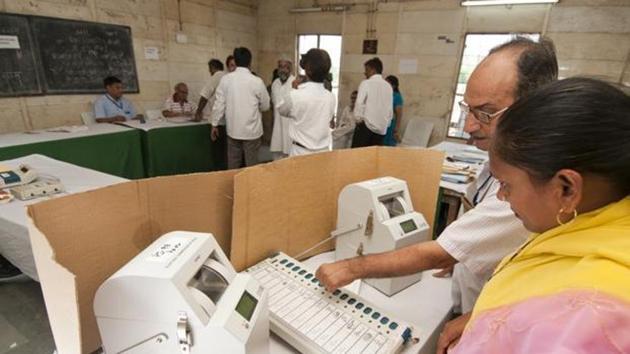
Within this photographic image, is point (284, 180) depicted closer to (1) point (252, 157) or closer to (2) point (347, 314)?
(2) point (347, 314)

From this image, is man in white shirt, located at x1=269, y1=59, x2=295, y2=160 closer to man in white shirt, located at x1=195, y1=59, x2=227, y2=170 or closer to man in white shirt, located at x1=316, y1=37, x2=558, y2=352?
man in white shirt, located at x1=195, y1=59, x2=227, y2=170

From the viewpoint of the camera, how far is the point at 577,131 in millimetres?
398

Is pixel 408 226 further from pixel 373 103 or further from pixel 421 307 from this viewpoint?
pixel 373 103

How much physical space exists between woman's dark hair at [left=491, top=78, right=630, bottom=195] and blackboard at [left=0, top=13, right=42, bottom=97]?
182 inches

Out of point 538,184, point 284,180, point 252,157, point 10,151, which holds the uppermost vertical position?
point 538,184

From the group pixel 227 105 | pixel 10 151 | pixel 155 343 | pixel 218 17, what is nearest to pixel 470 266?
pixel 155 343

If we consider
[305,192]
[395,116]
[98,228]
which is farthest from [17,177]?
[395,116]

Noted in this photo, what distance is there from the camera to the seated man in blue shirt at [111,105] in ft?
12.3

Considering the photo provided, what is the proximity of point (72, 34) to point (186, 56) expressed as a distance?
1.54 meters

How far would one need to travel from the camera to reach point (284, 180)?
112 cm

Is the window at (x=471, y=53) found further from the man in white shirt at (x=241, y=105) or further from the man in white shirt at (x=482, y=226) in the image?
the man in white shirt at (x=482, y=226)

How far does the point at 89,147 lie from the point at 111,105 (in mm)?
1010

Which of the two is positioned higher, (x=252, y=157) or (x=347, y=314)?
(x=347, y=314)

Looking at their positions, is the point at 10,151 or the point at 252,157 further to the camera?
the point at 252,157
